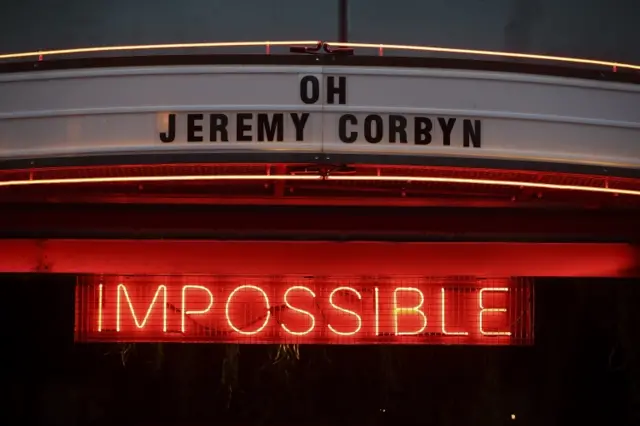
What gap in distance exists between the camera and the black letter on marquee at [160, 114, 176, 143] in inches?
186

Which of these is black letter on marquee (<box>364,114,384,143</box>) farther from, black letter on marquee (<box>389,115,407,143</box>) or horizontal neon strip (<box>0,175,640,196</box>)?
horizontal neon strip (<box>0,175,640,196</box>)

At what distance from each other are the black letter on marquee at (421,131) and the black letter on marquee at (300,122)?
1.85 feet

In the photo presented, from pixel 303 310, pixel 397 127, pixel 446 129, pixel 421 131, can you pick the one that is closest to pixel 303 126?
pixel 397 127

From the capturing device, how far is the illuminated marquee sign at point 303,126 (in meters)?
4.69

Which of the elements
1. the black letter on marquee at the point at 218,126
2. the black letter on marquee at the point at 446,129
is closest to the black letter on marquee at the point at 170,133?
the black letter on marquee at the point at 218,126

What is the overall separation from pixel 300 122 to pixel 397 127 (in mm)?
500

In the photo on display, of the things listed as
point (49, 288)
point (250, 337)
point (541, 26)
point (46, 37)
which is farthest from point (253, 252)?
point (541, 26)

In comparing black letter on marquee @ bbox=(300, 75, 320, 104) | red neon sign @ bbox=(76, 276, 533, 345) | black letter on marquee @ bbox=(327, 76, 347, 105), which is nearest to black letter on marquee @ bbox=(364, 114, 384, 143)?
black letter on marquee @ bbox=(327, 76, 347, 105)

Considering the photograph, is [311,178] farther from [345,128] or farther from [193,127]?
[193,127]

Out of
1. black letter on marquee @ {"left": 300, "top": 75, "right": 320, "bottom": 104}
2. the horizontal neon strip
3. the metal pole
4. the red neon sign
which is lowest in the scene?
the red neon sign

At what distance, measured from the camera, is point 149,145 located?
4.72 meters

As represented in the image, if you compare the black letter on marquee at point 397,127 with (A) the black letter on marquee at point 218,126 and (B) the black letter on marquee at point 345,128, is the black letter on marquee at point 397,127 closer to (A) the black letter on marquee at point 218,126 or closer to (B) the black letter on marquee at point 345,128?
(B) the black letter on marquee at point 345,128

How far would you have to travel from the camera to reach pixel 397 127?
4723 millimetres

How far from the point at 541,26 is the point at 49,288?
4232 millimetres
